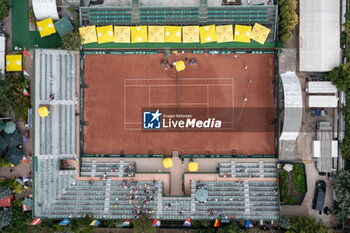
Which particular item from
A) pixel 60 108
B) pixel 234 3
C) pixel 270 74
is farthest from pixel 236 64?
pixel 60 108

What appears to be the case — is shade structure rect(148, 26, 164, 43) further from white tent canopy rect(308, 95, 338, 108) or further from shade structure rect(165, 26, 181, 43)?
white tent canopy rect(308, 95, 338, 108)

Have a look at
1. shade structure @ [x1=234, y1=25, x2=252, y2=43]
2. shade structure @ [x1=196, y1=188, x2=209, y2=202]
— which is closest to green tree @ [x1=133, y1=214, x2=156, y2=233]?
shade structure @ [x1=196, y1=188, x2=209, y2=202]

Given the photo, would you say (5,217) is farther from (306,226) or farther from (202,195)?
(306,226)

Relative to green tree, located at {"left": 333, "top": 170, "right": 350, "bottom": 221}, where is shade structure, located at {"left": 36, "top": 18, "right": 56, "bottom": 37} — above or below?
above

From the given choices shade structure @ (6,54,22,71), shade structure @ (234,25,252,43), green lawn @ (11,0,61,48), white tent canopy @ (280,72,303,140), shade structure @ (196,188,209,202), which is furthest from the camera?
green lawn @ (11,0,61,48)

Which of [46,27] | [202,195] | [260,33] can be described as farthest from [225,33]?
[46,27]

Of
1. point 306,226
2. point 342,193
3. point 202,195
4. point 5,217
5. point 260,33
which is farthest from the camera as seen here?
point 260,33
